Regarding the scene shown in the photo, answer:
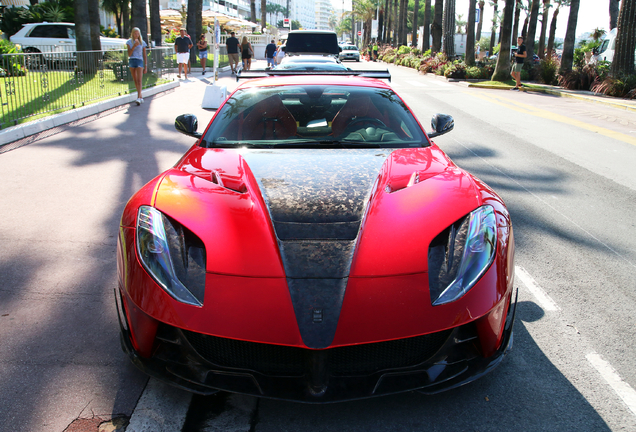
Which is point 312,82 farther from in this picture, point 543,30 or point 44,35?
point 543,30

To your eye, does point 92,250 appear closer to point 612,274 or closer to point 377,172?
point 377,172

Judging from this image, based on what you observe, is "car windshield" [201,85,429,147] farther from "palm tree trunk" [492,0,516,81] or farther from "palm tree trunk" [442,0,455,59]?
"palm tree trunk" [442,0,455,59]

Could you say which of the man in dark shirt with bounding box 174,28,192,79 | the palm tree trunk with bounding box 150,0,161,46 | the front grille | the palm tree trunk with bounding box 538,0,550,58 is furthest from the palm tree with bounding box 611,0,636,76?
the palm tree trunk with bounding box 538,0,550,58

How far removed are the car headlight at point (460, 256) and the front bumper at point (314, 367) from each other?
171 millimetres

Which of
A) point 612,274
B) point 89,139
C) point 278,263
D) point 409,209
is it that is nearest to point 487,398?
point 409,209

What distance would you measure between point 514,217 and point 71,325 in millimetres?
4107

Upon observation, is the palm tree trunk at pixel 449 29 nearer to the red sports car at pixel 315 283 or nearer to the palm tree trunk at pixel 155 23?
the palm tree trunk at pixel 155 23

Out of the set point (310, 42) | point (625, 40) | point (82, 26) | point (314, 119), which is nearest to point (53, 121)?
point (314, 119)

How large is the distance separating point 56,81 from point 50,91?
13.5 inches

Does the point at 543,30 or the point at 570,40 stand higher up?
the point at 543,30

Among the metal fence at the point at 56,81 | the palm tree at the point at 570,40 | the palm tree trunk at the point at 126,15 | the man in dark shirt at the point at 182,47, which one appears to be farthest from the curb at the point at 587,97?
the palm tree trunk at the point at 126,15

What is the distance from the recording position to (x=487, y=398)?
243 cm

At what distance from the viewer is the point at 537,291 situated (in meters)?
3.63

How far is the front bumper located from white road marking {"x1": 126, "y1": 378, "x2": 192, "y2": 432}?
212mm
